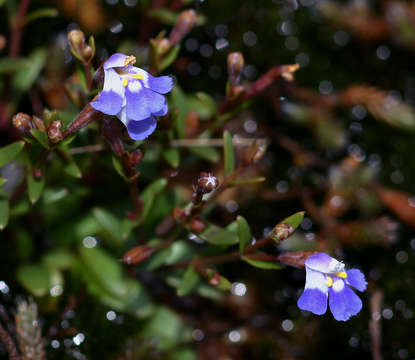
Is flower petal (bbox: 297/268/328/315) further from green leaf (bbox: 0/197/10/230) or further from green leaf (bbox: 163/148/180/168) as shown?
green leaf (bbox: 0/197/10/230)

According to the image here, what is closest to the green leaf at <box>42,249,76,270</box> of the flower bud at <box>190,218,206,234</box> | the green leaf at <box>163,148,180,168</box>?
the green leaf at <box>163,148,180,168</box>

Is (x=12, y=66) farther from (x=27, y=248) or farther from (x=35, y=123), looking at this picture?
(x=27, y=248)

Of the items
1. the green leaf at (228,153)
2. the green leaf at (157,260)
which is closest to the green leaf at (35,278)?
the green leaf at (157,260)

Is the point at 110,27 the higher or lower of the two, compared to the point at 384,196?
higher

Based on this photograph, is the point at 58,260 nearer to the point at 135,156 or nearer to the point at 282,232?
the point at 135,156

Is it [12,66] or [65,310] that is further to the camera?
[12,66]

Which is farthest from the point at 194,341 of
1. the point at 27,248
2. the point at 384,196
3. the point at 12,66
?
the point at 12,66

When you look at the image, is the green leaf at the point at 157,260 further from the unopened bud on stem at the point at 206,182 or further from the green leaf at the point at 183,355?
the unopened bud on stem at the point at 206,182
